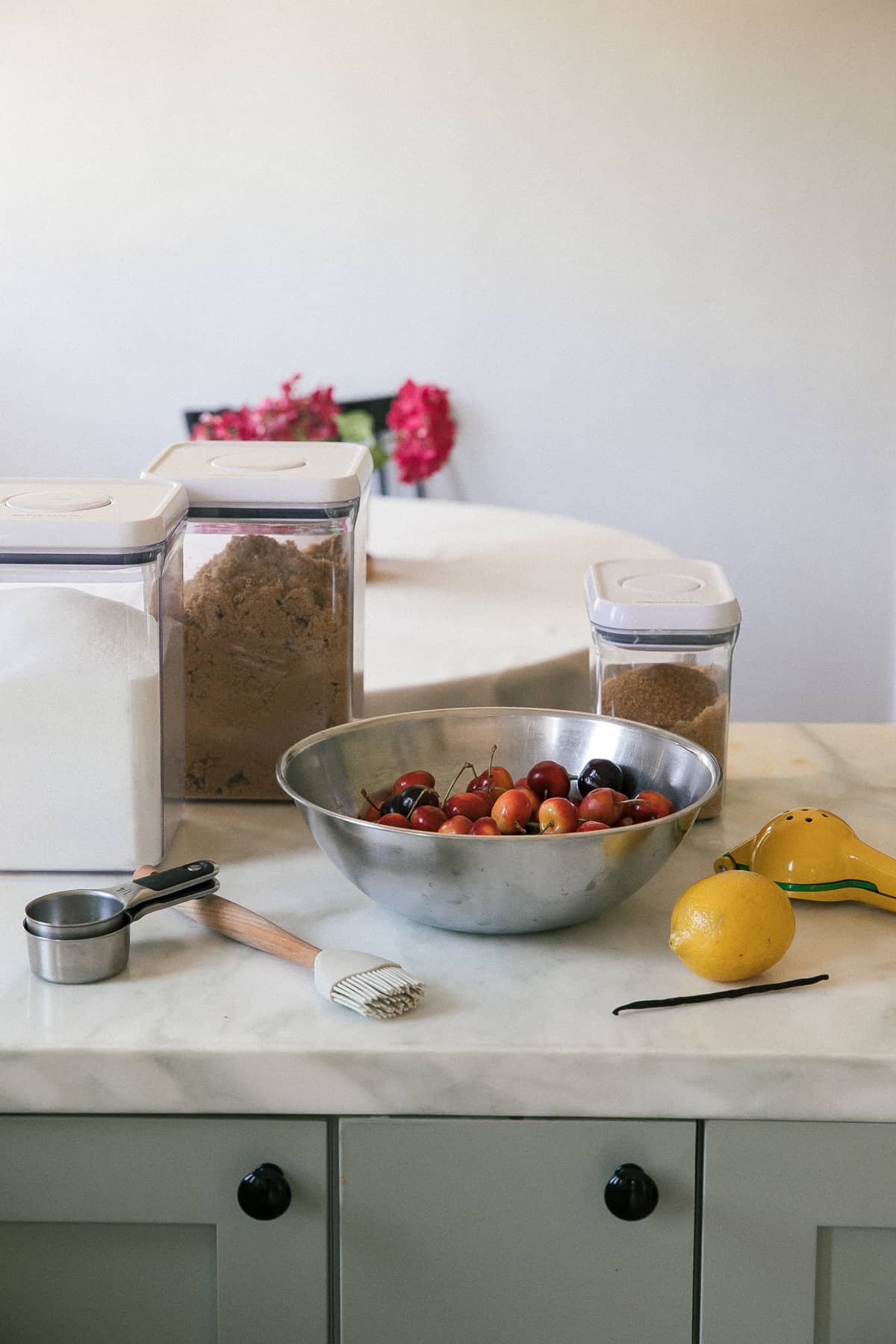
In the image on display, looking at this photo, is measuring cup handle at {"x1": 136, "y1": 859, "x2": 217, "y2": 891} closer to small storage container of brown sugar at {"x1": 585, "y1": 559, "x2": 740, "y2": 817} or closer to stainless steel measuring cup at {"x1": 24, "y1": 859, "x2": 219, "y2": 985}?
stainless steel measuring cup at {"x1": 24, "y1": 859, "x2": 219, "y2": 985}

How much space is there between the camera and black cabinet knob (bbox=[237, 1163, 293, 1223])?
79 cm

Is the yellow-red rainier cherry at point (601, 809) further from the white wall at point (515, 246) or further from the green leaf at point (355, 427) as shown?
the white wall at point (515, 246)

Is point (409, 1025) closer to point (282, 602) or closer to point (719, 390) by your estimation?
point (282, 602)

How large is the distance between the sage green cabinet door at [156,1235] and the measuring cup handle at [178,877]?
152 millimetres

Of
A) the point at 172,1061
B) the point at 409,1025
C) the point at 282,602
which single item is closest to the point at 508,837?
the point at 409,1025

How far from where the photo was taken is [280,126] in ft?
11.7

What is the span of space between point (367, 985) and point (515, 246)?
10.4 feet

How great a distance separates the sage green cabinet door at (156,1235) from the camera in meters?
0.79

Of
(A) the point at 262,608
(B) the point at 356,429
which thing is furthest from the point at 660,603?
(B) the point at 356,429

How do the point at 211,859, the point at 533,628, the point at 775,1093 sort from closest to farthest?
the point at 775,1093 → the point at 211,859 → the point at 533,628

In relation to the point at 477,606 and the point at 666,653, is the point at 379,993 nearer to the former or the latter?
the point at 666,653

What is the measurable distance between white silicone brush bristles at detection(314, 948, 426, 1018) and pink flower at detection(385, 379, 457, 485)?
5.28 ft

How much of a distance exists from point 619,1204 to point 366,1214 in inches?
6.1

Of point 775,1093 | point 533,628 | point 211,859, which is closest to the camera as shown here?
point 775,1093
